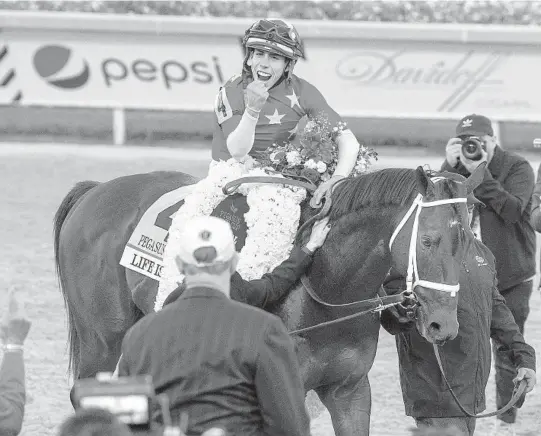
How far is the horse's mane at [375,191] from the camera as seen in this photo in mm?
5371

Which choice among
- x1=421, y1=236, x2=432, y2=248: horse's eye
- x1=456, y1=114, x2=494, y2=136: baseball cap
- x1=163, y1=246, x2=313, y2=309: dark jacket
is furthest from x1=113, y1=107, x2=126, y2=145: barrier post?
x1=421, y1=236, x2=432, y2=248: horse's eye

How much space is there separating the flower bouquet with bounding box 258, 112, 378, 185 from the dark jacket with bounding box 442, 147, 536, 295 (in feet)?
6.13

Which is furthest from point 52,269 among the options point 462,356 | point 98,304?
point 462,356

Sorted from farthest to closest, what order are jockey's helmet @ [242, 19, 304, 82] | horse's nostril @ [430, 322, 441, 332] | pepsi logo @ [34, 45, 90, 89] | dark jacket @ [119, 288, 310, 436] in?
1. pepsi logo @ [34, 45, 90, 89]
2. jockey's helmet @ [242, 19, 304, 82]
3. horse's nostril @ [430, 322, 441, 332]
4. dark jacket @ [119, 288, 310, 436]

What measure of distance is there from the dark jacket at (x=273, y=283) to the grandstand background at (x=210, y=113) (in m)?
11.1

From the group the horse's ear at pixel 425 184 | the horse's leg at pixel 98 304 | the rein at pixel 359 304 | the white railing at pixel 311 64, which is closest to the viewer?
the horse's ear at pixel 425 184

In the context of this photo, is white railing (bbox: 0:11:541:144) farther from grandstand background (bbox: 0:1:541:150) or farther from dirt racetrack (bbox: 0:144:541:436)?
dirt racetrack (bbox: 0:144:541:436)

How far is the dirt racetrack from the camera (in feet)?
24.6

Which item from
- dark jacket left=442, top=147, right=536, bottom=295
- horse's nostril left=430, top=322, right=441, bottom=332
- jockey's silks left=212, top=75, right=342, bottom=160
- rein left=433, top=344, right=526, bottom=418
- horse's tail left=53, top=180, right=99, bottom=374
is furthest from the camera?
dark jacket left=442, top=147, right=536, bottom=295

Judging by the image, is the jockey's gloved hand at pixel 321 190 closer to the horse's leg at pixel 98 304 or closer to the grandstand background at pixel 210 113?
the horse's leg at pixel 98 304

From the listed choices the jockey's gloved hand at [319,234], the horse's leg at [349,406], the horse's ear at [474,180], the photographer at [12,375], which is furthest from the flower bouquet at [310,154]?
the photographer at [12,375]

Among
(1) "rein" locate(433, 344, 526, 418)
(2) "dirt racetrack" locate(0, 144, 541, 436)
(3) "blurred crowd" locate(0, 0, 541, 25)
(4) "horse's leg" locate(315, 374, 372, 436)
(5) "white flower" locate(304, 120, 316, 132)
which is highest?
(3) "blurred crowd" locate(0, 0, 541, 25)

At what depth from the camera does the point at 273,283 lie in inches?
212

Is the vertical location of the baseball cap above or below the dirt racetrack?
above
